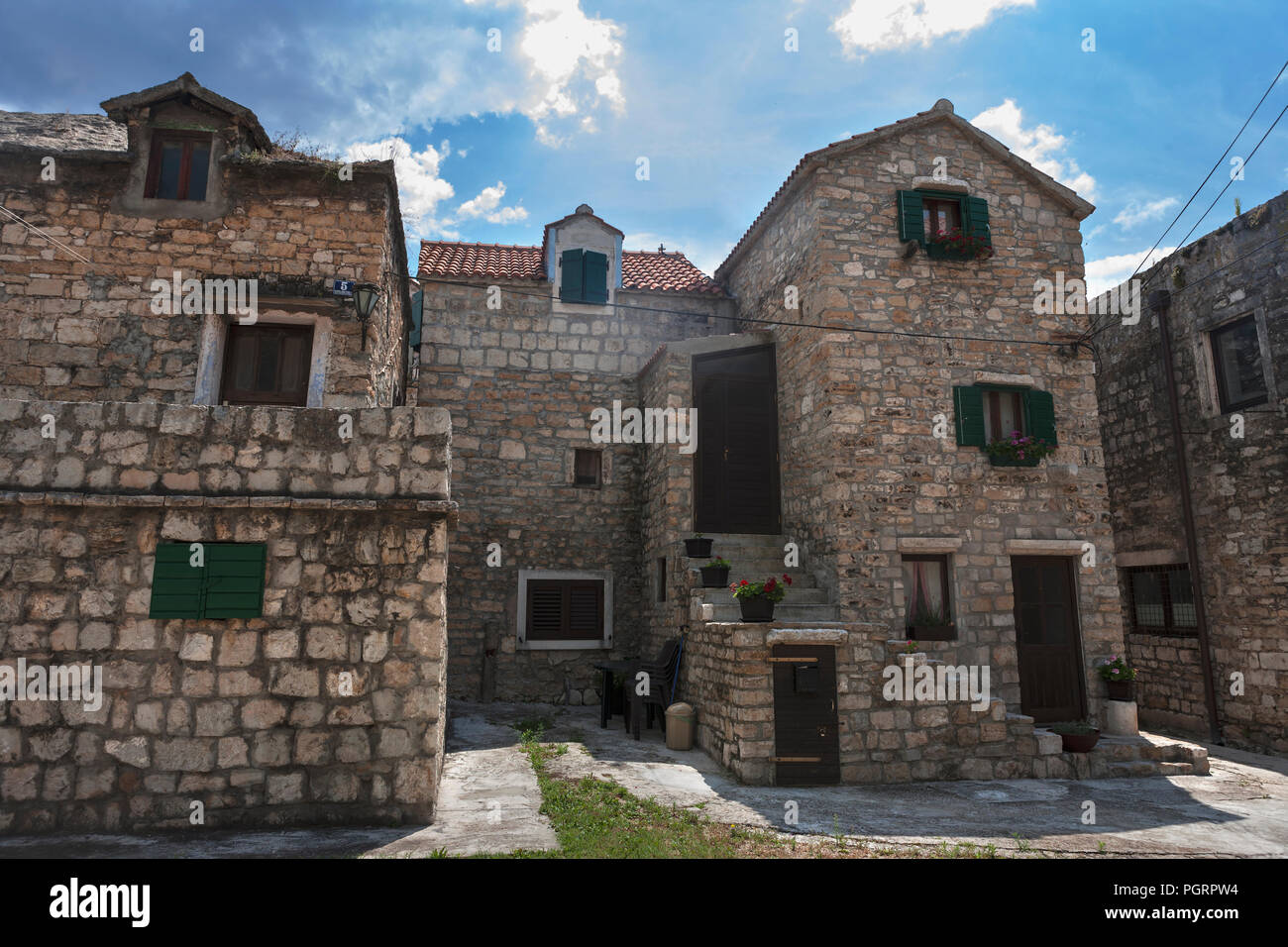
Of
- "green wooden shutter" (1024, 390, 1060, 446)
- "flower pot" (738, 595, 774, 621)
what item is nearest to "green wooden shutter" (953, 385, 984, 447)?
"green wooden shutter" (1024, 390, 1060, 446)

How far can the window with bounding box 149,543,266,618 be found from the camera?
503 centimetres

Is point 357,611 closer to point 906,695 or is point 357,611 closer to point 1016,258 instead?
point 906,695

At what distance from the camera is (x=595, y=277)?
12.6 metres

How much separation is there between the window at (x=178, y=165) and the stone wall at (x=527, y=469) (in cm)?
406

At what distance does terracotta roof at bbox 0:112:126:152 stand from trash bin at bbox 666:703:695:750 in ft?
40.3

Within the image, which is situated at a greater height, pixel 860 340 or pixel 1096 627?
pixel 860 340

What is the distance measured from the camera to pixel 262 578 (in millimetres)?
5152

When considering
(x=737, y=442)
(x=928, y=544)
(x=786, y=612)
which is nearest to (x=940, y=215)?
(x=737, y=442)

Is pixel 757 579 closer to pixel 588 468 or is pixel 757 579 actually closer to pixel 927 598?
pixel 927 598

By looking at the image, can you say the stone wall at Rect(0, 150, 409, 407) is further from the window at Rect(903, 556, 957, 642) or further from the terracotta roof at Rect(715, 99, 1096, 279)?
the window at Rect(903, 556, 957, 642)

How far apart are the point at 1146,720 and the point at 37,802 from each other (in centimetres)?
1456

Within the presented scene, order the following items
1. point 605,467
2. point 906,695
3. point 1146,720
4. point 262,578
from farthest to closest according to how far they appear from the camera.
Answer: point 605,467 → point 1146,720 → point 906,695 → point 262,578

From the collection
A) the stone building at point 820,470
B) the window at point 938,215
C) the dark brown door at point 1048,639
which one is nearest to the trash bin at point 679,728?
the stone building at point 820,470
